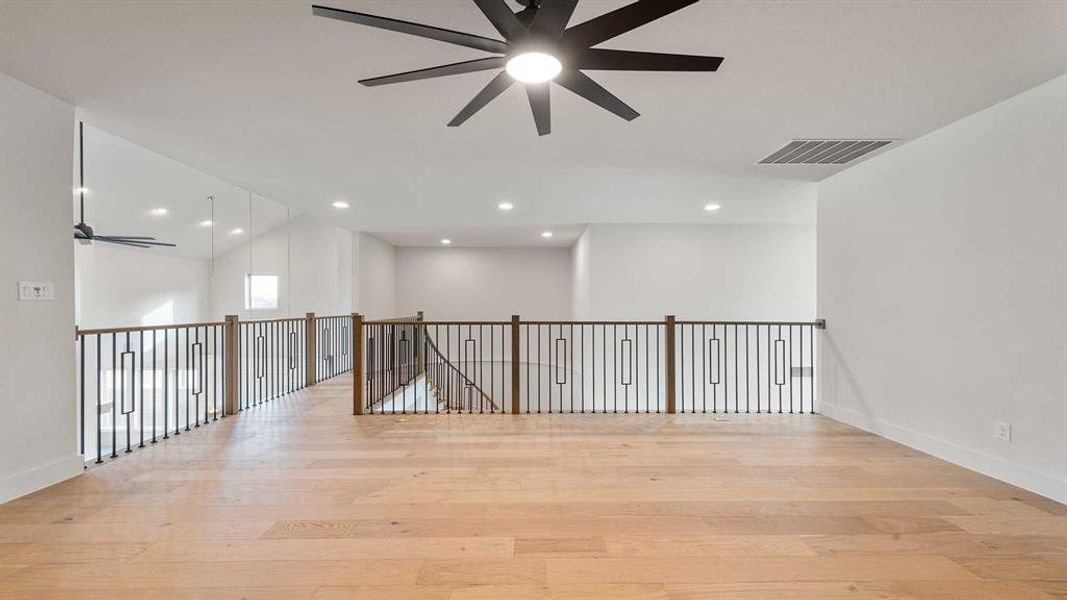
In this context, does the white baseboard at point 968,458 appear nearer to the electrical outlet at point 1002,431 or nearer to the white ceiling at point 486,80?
the electrical outlet at point 1002,431

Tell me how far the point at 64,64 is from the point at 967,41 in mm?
4799

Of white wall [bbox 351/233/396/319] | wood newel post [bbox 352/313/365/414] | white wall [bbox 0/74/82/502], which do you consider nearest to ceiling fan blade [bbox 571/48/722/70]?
white wall [bbox 0/74/82/502]

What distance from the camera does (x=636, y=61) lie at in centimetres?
190

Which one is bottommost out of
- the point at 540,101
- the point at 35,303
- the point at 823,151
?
the point at 35,303

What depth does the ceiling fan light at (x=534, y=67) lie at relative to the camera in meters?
1.85

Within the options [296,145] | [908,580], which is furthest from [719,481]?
[296,145]

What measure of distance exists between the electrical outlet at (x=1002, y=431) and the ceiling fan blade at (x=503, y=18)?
389 cm

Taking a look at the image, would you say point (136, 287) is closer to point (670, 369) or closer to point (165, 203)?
point (165, 203)

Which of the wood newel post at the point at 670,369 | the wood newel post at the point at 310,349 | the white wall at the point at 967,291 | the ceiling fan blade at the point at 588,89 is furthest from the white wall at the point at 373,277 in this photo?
the white wall at the point at 967,291

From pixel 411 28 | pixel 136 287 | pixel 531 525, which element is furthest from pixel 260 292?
pixel 411 28

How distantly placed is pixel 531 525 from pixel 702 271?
19.5 feet

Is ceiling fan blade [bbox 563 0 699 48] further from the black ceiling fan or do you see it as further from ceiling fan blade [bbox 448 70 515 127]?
ceiling fan blade [bbox 448 70 515 127]

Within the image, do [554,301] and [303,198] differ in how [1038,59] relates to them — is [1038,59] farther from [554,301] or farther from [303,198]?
[554,301]

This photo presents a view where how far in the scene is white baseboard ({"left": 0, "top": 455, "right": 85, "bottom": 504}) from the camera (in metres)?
2.65
